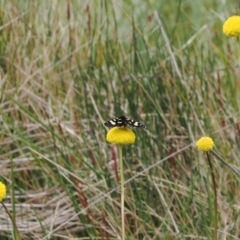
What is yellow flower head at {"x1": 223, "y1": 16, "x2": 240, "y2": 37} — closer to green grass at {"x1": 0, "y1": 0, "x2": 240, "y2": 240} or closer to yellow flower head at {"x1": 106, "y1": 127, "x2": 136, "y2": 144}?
yellow flower head at {"x1": 106, "y1": 127, "x2": 136, "y2": 144}

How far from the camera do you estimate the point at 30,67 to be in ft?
8.93

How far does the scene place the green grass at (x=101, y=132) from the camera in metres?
2.10

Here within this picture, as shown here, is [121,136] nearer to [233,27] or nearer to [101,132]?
[233,27]

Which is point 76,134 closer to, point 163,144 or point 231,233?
point 163,144

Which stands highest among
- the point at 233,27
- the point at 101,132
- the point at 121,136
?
the point at 233,27

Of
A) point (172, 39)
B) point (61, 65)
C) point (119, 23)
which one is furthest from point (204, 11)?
point (61, 65)

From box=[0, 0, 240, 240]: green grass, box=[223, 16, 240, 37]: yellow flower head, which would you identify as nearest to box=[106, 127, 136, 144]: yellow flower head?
box=[223, 16, 240, 37]: yellow flower head

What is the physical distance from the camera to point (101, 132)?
246cm

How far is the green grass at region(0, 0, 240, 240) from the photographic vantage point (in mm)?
2103

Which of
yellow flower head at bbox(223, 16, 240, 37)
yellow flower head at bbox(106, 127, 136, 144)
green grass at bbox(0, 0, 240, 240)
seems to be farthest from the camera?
green grass at bbox(0, 0, 240, 240)

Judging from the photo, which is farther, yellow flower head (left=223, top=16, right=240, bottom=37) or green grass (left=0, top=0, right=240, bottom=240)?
green grass (left=0, top=0, right=240, bottom=240)

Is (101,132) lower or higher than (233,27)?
lower

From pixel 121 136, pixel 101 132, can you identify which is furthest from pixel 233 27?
pixel 101 132

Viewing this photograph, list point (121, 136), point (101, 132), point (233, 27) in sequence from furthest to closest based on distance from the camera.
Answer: point (101, 132) < point (233, 27) < point (121, 136)
